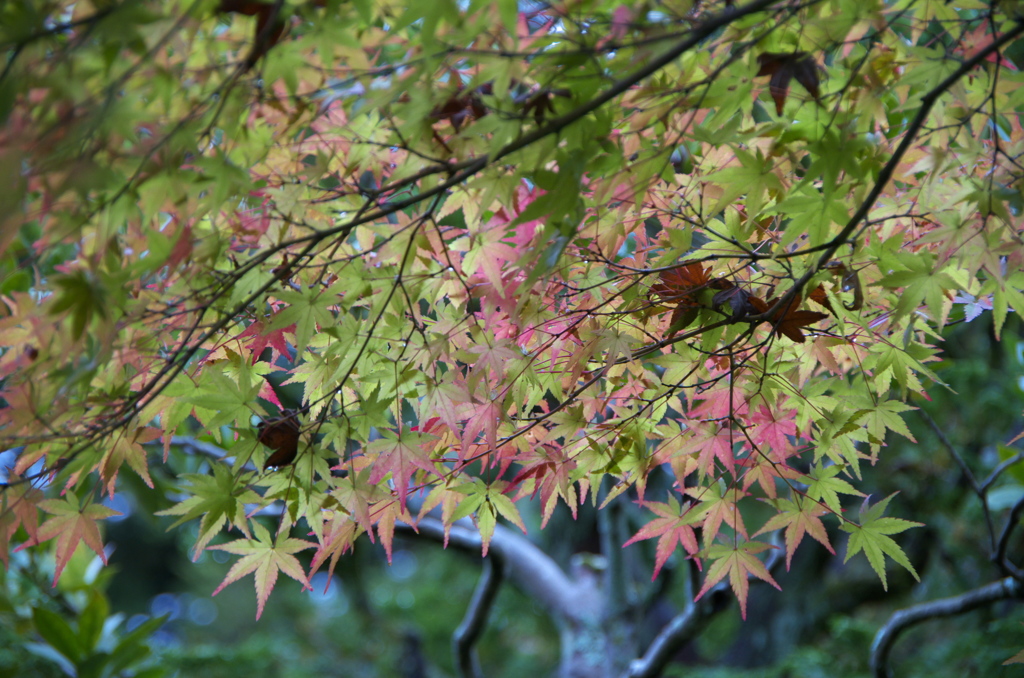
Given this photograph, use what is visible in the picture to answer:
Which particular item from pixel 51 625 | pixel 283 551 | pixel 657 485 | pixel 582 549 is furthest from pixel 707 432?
pixel 582 549

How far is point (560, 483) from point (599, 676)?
5.00ft

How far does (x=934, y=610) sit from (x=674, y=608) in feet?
10.3

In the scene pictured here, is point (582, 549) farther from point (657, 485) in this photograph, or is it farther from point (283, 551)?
point (283, 551)

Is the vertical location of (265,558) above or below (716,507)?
above

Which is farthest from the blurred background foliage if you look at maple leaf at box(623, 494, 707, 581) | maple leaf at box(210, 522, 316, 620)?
maple leaf at box(623, 494, 707, 581)

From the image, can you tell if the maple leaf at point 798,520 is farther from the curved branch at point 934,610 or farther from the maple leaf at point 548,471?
the curved branch at point 934,610

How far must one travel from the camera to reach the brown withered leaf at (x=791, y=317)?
30.2 inches

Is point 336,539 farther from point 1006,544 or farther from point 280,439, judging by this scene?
point 1006,544

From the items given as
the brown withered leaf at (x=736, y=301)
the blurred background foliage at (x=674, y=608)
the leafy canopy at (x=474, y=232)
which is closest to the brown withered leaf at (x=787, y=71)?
the leafy canopy at (x=474, y=232)

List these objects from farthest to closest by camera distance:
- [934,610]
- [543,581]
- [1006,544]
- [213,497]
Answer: [543,581] → [934,610] → [1006,544] → [213,497]

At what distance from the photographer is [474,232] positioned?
763mm

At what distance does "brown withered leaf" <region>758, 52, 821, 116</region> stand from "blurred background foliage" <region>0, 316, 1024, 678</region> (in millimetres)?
446

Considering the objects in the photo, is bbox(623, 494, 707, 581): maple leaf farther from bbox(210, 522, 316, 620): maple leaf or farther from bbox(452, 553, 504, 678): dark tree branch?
bbox(452, 553, 504, 678): dark tree branch

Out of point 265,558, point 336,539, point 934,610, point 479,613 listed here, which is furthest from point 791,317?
point 479,613
